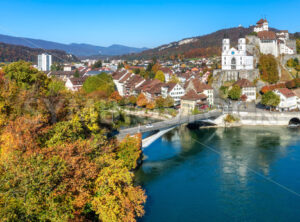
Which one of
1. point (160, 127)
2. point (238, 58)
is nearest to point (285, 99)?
point (238, 58)

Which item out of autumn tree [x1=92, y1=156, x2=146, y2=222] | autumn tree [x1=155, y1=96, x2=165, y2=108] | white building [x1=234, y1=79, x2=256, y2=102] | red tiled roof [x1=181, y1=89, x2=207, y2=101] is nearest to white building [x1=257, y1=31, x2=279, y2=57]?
white building [x1=234, y1=79, x2=256, y2=102]

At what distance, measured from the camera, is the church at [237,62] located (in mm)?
24719

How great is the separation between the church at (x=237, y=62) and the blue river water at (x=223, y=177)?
9618 mm

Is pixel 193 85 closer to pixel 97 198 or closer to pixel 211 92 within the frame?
pixel 211 92

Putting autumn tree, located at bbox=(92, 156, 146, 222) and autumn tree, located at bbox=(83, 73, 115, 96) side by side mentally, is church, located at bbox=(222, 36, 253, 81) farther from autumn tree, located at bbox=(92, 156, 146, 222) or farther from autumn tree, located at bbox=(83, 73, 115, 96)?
autumn tree, located at bbox=(92, 156, 146, 222)

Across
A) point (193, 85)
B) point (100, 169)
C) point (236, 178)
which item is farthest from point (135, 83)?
point (100, 169)

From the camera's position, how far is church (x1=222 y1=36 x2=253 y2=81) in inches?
973

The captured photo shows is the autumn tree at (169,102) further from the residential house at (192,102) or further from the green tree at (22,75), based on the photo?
the green tree at (22,75)

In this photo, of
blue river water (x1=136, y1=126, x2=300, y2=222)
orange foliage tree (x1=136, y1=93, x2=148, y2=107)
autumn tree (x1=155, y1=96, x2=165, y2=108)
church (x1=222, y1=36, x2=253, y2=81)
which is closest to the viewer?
blue river water (x1=136, y1=126, x2=300, y2=222)

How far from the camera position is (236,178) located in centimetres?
1013

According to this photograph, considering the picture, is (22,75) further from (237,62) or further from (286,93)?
(237,62)

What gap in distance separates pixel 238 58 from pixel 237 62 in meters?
0.33

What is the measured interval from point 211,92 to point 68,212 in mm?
18258

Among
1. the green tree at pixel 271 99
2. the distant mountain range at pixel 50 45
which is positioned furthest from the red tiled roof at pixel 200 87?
the distant mountain range at pixel 50 45
